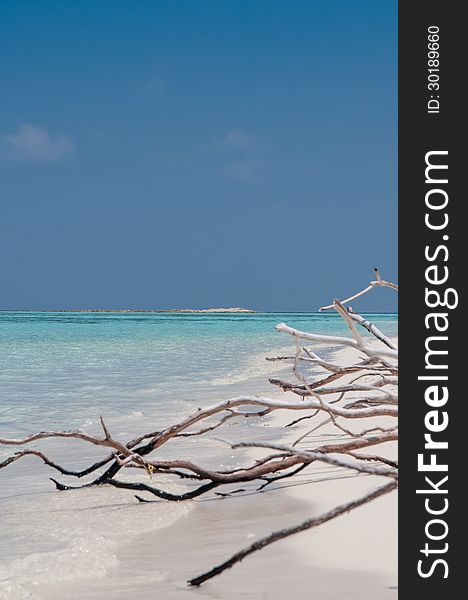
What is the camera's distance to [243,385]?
8.48 metres

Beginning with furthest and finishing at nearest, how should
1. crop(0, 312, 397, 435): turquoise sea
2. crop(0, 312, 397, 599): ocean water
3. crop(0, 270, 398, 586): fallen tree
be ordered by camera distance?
crop(0, 312, 397, 435): turquoise sea < crop(0, 312, 397, 599): ocean water < crop(0, 270, 398, 586): fallen tree

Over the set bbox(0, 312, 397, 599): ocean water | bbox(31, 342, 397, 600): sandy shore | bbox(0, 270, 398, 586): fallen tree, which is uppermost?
bbox(0, 270, 398, 586): fallen tree

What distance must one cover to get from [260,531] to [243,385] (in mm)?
5874

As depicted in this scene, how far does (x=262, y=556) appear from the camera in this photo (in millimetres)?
2248

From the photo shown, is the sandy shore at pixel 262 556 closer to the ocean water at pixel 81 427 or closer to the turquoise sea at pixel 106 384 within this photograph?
the ocean water at pixel 81 427

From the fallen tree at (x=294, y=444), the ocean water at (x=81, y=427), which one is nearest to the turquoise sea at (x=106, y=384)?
the ocean water at (x=81, y=427)

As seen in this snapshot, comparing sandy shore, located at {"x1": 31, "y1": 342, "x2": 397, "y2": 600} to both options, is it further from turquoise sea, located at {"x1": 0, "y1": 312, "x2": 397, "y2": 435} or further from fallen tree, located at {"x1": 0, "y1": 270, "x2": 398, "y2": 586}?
turquoise sea, located at {"x1": 0, "y1": 312, "x2": 397, "y2": 435}

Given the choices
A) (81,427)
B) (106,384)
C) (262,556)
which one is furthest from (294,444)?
Answer: (106,384)

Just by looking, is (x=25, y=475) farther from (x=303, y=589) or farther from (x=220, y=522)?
(x=303, y=589)

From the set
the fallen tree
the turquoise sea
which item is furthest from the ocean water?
the fallen tree

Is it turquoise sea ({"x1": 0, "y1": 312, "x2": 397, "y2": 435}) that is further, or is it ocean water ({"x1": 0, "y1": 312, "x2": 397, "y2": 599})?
turquoise sea ({"x1": 0, "y1": 312, "x2": 397, "y2": 435})

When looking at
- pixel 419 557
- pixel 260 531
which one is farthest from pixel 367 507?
pixel 419 557

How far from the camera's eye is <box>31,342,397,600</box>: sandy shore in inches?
77.2

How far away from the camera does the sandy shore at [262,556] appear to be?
196 cm
